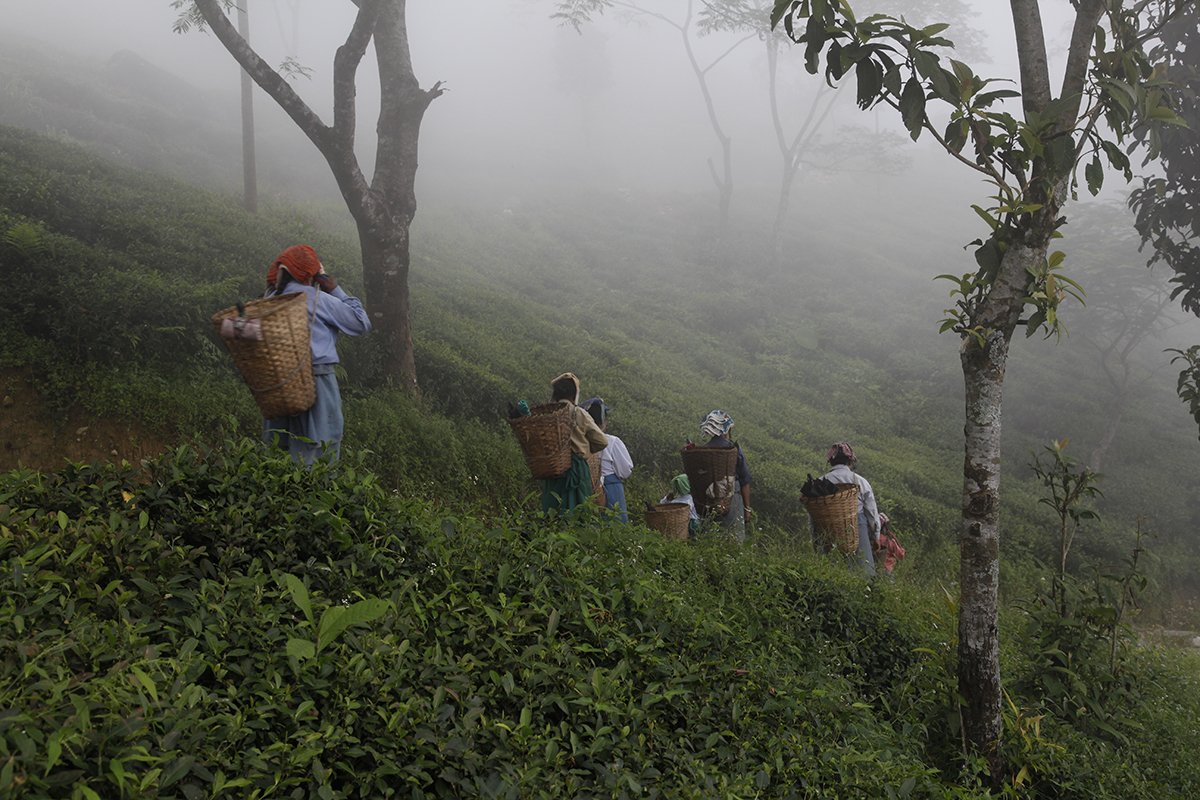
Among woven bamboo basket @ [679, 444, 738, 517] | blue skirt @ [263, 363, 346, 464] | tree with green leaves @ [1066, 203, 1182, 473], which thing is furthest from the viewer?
tree with green leaves @ [1066, 203, 1182, 473]

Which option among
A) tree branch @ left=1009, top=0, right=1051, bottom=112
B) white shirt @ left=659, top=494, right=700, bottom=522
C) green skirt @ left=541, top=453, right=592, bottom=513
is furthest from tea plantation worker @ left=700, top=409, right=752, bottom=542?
tree branch @ left=1009, top=0, right=1051, bottom=112

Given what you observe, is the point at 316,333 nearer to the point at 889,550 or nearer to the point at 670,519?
the point at 670,519

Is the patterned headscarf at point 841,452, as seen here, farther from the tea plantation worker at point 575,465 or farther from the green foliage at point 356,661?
the green foliage at point 356,661

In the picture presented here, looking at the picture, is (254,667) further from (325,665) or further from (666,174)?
(666,174)

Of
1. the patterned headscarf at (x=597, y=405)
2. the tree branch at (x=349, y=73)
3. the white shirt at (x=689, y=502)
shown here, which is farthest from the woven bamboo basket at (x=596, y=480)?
the tree branch at (x=349, y=73)

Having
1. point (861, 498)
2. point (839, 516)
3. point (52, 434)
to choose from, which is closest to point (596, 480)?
point (839, 516)

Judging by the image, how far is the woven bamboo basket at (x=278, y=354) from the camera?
371 cm

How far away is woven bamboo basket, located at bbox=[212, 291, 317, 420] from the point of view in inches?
146

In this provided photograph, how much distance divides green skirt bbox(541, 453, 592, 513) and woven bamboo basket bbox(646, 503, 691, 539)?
2.29 feet

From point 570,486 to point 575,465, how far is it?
0.18 m

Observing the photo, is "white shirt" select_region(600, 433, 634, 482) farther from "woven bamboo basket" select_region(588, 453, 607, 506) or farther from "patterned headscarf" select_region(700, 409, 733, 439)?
"patterned headscarf" select_region(700, 409, 733, 439)

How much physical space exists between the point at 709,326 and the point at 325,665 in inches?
684

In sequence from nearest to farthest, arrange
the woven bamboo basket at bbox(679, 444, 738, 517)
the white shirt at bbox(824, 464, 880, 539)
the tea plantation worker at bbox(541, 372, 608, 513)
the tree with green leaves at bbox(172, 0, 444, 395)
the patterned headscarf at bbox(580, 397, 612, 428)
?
the tea plantation worker at bbox(541, 372, 608, 513), the patterned headscarf at bbox(580, 397, 612, 428), the woven bamboo basket at bbox(679, 444, 738, 517), the white shirt at bbox(824, 464, 880, 539), the tree with green leaves at bbox(172, 0, 444, 395)

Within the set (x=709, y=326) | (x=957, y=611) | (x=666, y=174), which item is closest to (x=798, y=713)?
(x=957, y=611)
